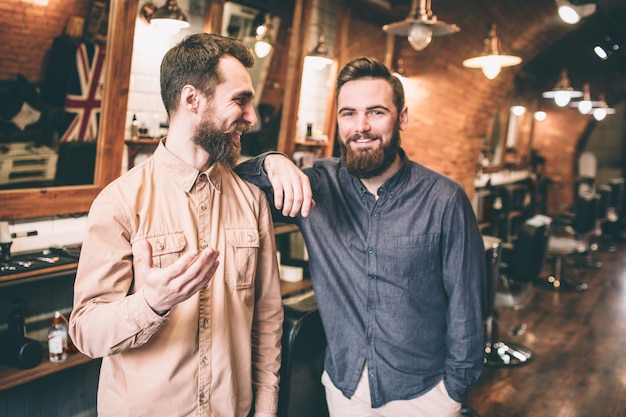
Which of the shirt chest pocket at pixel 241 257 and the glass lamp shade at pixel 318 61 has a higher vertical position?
the glass lamp shade at pixel 318 61

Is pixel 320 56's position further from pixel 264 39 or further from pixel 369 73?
pixel 369 73

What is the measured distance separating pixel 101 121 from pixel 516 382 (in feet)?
11.2

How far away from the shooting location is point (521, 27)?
6.09 meters

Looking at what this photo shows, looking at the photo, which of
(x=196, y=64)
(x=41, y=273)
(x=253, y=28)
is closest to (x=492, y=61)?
(x=253, y=28)

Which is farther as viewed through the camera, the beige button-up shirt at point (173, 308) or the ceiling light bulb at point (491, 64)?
the ceiling light bulb at point (491, 64)

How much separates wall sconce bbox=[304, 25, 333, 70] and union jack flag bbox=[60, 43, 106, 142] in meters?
1.95

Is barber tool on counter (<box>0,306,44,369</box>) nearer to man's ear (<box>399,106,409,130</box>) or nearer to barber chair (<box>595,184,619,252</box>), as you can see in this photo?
man's ear (<box>399,106,409,130</box>)

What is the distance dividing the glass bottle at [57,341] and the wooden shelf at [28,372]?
32mm

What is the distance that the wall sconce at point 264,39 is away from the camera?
4.02 meters

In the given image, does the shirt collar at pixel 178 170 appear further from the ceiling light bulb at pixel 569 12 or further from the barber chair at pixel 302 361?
the ceiling light bulb at pixel 569 12

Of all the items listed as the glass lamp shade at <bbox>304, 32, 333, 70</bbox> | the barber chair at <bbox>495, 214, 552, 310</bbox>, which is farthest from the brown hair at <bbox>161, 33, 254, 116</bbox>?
the barber chair at <bbox>495, 214, 552, 310</bbox>

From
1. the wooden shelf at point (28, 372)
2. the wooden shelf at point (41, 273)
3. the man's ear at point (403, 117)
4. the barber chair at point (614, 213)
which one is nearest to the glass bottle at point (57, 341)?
the wooden shelf at point (28, 372)

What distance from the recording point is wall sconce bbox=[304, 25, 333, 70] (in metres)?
4.41

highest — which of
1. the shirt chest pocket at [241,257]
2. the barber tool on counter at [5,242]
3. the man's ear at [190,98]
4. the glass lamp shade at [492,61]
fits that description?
the glass lamp shade at [492,61]
